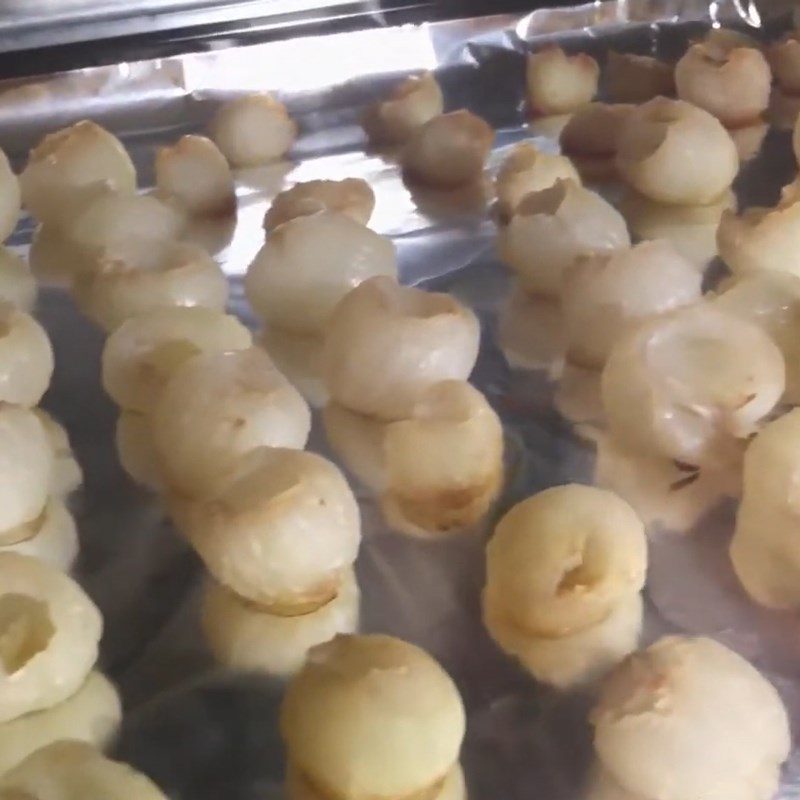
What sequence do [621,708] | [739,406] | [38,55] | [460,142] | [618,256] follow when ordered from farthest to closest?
[38,55]
[460,142]
[618,256]
[739,406]
[621,708]

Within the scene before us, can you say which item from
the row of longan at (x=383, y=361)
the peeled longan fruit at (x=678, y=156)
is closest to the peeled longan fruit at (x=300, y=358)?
the row of longan at (x=383, y=361)

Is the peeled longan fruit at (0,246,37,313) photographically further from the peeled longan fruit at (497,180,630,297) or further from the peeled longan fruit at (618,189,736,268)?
the peeled longan fruit at (618,189,736,268)

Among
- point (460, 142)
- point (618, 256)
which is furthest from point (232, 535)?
point (460, 142)

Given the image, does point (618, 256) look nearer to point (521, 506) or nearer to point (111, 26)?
point (521, 506)

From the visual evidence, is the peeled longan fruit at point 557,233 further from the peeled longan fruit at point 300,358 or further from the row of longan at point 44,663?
the row of longan at point 44,663

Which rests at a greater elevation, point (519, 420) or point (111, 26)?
point (111, 26)

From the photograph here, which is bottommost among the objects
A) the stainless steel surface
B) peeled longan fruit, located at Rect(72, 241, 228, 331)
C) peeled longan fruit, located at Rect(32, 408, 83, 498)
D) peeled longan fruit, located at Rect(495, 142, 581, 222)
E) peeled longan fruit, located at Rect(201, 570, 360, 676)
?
peeled longan fruit, located at Rect(201, 570, 360, 676)

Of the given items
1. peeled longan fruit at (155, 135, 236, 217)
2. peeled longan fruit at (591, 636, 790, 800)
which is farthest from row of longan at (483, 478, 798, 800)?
peeled longan fruit at (155, 135, 236, 217)
